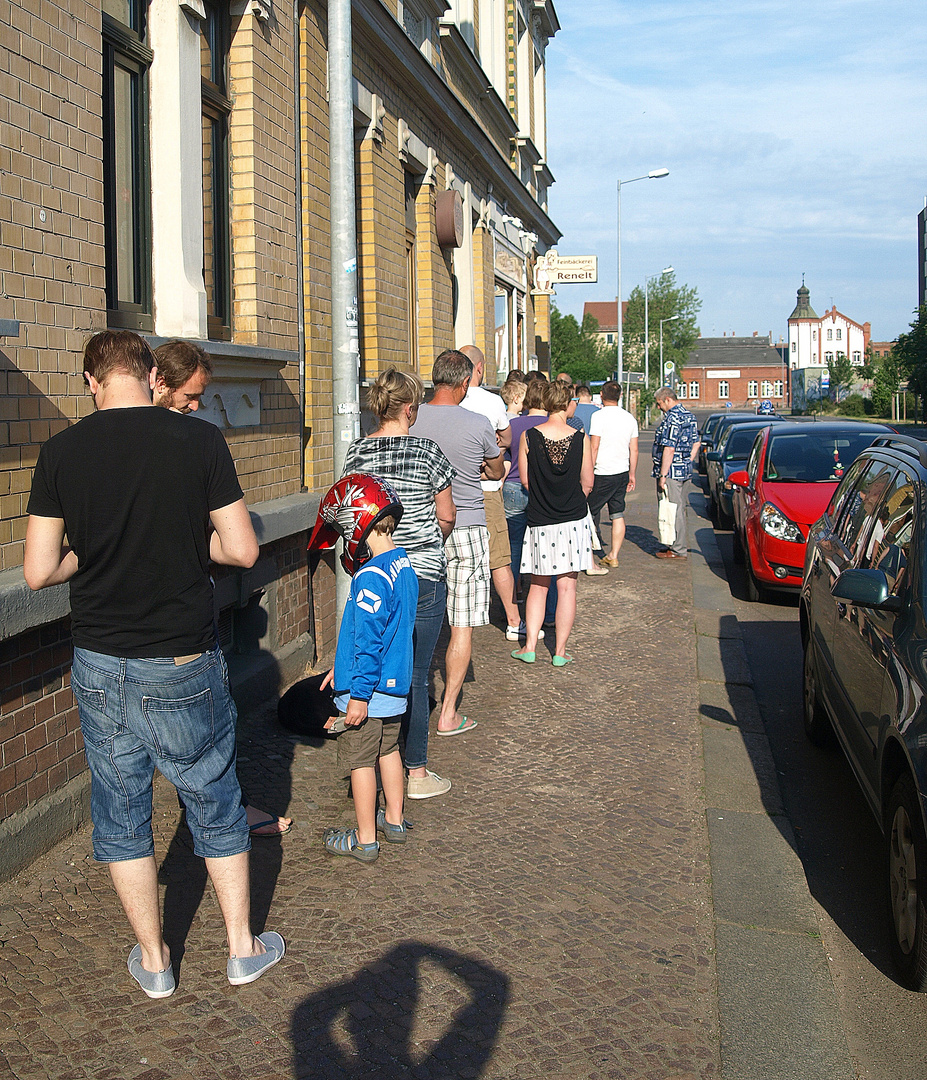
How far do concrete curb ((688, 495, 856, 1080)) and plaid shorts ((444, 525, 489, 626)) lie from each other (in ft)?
4.67

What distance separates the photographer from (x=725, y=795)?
17.1ft

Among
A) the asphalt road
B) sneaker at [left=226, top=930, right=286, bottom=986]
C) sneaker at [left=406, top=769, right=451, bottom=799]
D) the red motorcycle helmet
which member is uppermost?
the red motorcycle helmet

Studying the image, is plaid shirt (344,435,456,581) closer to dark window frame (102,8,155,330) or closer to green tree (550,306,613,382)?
dark window frame (102,8,155,330)

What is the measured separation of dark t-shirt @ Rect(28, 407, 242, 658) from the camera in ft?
9.82

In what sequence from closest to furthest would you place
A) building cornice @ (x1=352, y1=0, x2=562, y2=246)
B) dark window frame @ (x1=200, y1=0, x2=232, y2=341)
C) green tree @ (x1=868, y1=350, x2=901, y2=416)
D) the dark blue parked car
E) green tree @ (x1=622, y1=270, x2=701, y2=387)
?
the dark blue parked car, dark window frame @ (x1=200, y1=0, x2=232, y2=341), building cornice @ (x1=352, y1=0, x2=562, y2=246), green tree @ (x1=868, y1=350, x2=901, y2=416), green tree @ (x1=622, y1=270, x2=701, y2=387)

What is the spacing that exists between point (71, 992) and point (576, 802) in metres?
2.40

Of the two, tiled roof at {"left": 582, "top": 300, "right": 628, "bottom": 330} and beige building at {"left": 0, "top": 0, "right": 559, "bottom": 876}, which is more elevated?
tiled roof at {"left": 582, "top": 300, "right": 628, "bottom": 330}

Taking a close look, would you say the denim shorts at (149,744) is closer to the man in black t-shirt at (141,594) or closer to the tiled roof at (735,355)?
the man in black t-shirt at (141,594)

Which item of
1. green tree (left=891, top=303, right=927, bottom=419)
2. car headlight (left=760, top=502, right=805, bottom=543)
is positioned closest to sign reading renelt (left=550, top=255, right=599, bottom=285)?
car headlight (left=760, top=502, right=805, bottom=543)

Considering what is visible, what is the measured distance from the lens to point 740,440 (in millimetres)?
20750

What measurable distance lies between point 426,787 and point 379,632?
1.28m

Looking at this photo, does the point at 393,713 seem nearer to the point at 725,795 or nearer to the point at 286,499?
the point at 725,795

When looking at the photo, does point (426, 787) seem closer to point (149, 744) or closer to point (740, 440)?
point (149, 744)

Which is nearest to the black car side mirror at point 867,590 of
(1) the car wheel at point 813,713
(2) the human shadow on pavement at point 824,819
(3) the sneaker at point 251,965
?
(2) the human shadow on pavement at point 824,819
